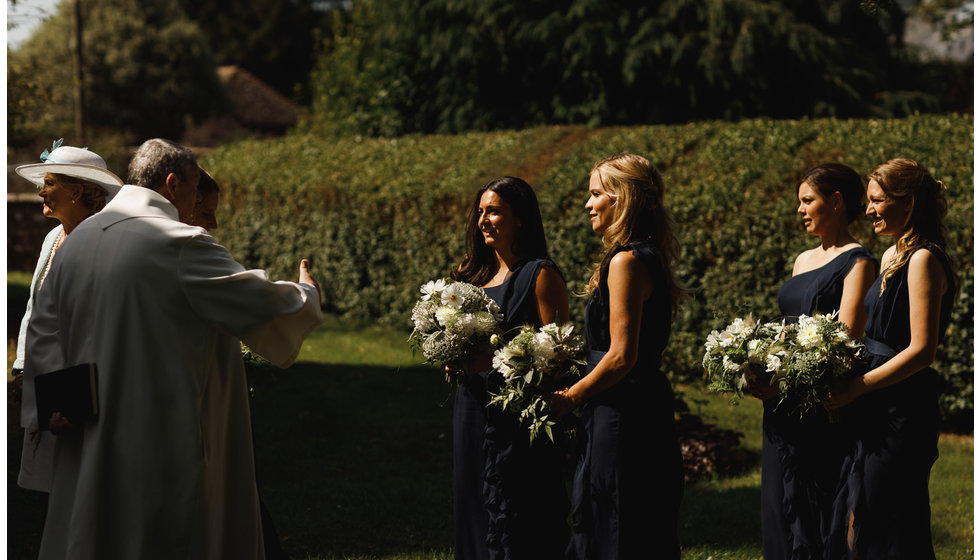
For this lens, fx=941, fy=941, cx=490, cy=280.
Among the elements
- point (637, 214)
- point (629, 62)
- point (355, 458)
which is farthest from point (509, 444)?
point (629, 62)

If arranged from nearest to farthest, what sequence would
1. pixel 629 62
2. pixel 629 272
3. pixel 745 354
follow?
pixel 629 272 < pixel 745 354 < pixel 629 62

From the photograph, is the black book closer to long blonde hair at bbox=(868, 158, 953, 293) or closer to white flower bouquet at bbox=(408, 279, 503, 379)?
white flower bouquet at bbox=(408, 279, 503, 379)

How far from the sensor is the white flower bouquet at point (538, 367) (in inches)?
161

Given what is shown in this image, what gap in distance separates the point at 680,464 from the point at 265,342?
73.4 inches

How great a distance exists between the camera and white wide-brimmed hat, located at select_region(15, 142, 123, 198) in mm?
4559

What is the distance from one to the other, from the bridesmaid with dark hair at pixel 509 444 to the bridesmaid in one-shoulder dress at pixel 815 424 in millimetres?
1013

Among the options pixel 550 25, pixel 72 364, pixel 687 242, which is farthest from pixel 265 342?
pixel 550 25

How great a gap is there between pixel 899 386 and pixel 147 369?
317 centimetres

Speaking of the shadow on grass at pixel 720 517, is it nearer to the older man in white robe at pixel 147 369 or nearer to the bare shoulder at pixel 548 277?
the bare shoulder at pixel 548 277

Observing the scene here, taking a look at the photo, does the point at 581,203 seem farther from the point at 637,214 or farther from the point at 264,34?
the point at 264,34

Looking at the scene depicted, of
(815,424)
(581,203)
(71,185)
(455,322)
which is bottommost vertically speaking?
(815,424)

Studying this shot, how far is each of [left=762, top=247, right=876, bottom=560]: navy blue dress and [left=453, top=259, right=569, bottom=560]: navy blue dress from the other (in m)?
0.99

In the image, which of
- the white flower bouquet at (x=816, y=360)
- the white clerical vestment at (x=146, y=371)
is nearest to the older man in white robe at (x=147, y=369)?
the white clerical vestment at (x=146, y=371)

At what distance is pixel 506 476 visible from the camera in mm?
4445
